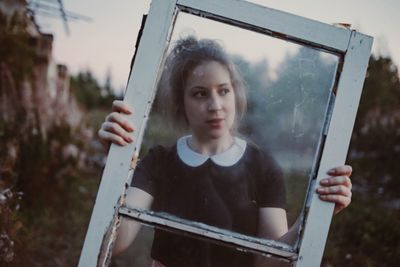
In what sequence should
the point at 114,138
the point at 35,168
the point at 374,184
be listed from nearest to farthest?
1. the point at 114,138
2. the point at 35,168
3. the point at 374,184

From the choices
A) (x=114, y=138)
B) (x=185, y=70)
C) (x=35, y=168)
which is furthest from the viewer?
(x=35, y=168)

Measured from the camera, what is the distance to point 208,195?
1449 mm

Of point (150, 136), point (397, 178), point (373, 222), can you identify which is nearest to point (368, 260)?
point (373, 222)

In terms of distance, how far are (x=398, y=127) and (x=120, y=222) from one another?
2.57m

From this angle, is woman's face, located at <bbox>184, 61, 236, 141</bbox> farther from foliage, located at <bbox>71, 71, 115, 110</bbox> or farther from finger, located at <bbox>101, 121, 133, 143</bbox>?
foliage, located at <bbox>71, 71, 115, 110</bbox>

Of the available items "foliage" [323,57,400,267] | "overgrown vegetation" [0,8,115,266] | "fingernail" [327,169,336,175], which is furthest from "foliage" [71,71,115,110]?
→ "fingernail" [327,169,336,175]

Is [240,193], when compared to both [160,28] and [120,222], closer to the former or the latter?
[120,222]

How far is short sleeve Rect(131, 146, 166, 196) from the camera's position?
140 centimetres

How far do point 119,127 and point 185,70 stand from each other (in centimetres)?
25

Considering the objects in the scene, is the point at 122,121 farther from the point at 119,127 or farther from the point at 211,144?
the point at 211,144

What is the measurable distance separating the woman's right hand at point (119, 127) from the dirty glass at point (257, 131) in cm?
7

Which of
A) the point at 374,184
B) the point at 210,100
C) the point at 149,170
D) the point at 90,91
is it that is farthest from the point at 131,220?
the point at 90,91

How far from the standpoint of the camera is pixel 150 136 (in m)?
1.43

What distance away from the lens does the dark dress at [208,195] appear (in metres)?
1.40
